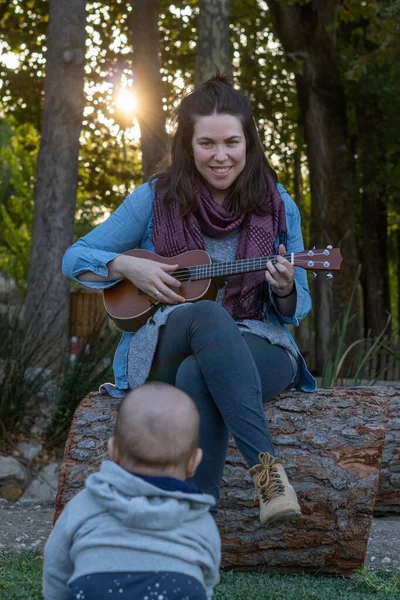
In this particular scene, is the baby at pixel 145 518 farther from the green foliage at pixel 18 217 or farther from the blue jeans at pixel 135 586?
the green foliage at pixel 18 217

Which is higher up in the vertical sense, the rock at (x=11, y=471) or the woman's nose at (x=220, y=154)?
the woman's nose at (x=220, y=154)

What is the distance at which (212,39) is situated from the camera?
8.91 metres

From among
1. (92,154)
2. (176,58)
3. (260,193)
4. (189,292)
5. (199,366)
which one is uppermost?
(176,58)

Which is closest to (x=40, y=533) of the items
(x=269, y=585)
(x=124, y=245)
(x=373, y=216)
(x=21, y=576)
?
(x=21, y=576)

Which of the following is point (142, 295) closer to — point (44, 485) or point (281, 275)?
point (281, 275)

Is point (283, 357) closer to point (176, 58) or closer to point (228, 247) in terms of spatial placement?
point (228, 247)

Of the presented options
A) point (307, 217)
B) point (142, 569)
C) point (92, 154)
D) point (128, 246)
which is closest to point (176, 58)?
point (92, 154)

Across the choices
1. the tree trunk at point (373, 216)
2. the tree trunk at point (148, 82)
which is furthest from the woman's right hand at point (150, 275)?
the tree trunk at point (373, 216)

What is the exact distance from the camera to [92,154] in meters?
16.5

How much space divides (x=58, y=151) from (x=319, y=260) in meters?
5.27

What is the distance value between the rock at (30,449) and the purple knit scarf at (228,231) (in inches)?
125

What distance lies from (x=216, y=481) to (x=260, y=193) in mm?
1368

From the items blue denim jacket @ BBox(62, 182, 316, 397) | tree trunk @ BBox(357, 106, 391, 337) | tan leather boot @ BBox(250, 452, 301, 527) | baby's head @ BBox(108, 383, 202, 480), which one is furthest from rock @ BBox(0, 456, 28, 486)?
tree trunk @ BBox(357, 106, 391, 337)

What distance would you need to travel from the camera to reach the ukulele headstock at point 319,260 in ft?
12.6
